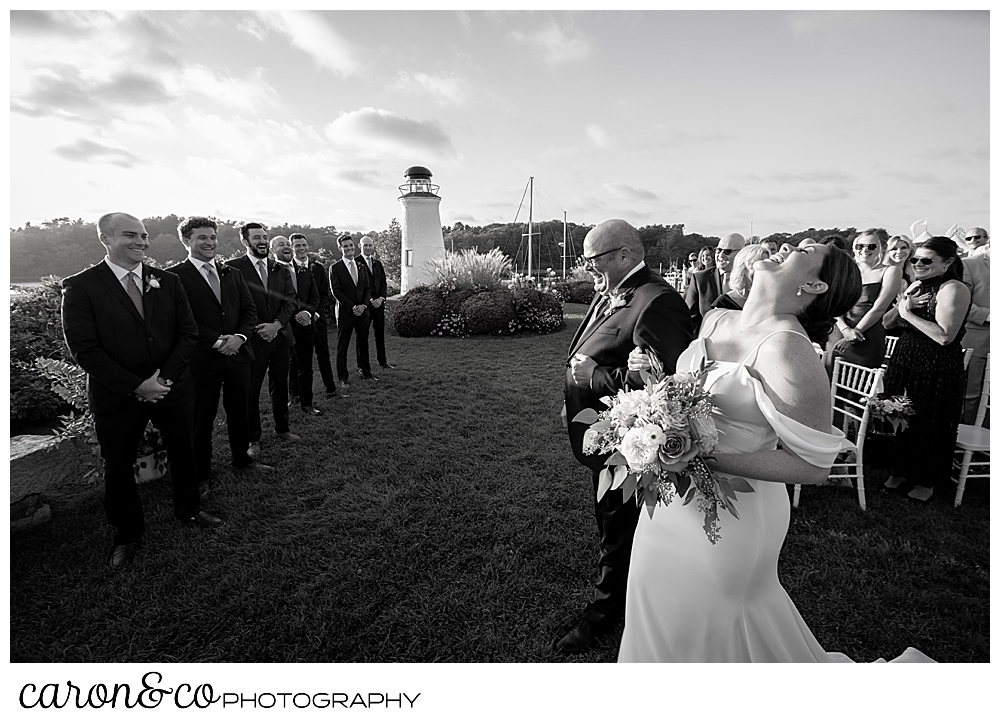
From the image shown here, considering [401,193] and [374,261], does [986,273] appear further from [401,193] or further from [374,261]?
[401,193]

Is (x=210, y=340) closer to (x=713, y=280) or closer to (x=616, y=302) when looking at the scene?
(x=616, y=302)

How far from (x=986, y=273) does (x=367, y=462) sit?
6805 mm

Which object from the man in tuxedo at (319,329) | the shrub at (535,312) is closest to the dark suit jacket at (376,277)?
the man in tuxedo at (319,329)

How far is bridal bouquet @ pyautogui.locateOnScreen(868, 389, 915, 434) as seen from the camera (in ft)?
13.6

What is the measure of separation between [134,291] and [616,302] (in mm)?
3289

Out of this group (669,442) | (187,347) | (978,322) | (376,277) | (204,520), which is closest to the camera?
(669,442)

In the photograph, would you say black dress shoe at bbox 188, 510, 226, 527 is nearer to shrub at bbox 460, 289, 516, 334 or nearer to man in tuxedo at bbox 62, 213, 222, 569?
man in tuxedo at bbox 62, 213, 222, 569

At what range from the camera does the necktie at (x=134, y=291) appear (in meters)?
3.56

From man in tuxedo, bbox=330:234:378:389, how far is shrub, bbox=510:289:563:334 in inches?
230

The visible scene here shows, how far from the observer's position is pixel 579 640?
9.09ft

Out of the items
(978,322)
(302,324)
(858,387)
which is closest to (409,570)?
(858,387)

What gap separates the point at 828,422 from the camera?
1909mm

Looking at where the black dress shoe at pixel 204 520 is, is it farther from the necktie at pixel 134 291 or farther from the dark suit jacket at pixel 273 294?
the dark suit jacket at pixel 273 294

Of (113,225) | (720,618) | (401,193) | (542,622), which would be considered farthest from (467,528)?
(401,193)
